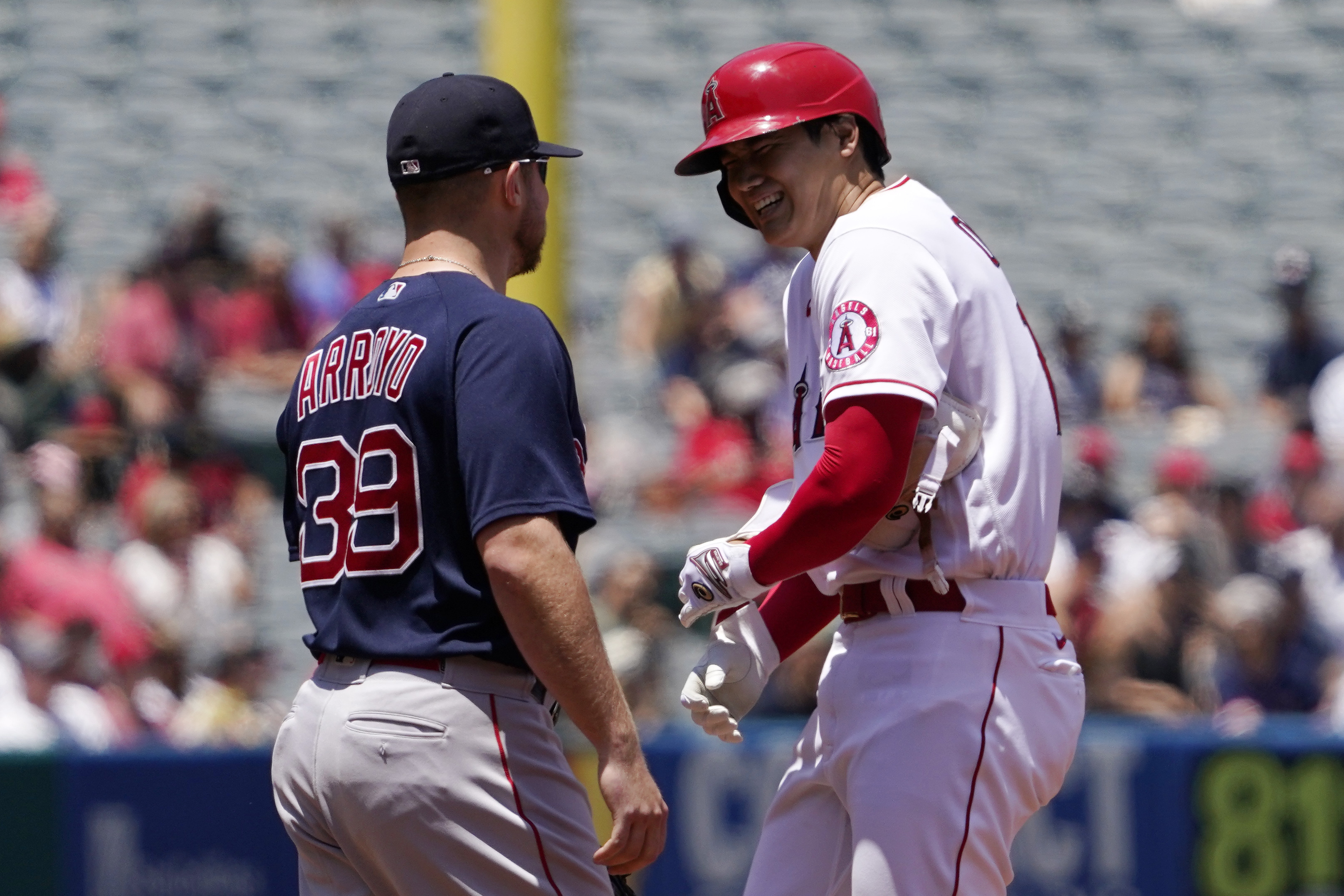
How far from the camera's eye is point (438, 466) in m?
2.76

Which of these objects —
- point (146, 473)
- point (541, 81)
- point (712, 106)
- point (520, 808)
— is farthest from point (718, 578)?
point (146, 473)

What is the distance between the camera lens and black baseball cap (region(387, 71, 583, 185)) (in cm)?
287

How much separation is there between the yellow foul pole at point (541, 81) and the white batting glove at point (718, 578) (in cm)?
154

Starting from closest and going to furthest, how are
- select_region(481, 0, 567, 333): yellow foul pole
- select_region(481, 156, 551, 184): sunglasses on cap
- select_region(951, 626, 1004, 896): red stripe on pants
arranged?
select_region(951, 626, 1004, 896): red stripe on pants < select_region(481, 156, 551, 184): sunglasses on cap < select_region(481, 0, 567, 333): yellow foul pole

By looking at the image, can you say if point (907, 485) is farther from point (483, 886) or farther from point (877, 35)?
point (877, 35)

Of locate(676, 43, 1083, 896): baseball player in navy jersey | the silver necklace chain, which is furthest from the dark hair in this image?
the silver necklace chain

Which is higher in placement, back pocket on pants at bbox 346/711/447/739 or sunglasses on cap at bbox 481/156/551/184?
sunglasses on cap at bbox 481/156/551/184

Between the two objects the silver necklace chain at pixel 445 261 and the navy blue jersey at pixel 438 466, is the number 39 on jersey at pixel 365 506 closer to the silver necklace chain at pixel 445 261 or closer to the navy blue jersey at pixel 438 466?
the navy blue jersey at pixel 438 466

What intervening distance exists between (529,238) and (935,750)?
1115 millimetres

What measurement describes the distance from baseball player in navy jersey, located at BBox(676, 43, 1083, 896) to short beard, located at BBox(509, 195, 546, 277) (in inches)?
11.4

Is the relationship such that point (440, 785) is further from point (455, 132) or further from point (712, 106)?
point (712, 106)

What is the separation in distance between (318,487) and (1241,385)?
9090 mm

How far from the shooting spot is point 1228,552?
25.2ft

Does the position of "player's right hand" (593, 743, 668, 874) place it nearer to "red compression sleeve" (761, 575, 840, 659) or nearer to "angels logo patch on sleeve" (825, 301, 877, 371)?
"red compression sleeve" (761, 575, 840, 659)
